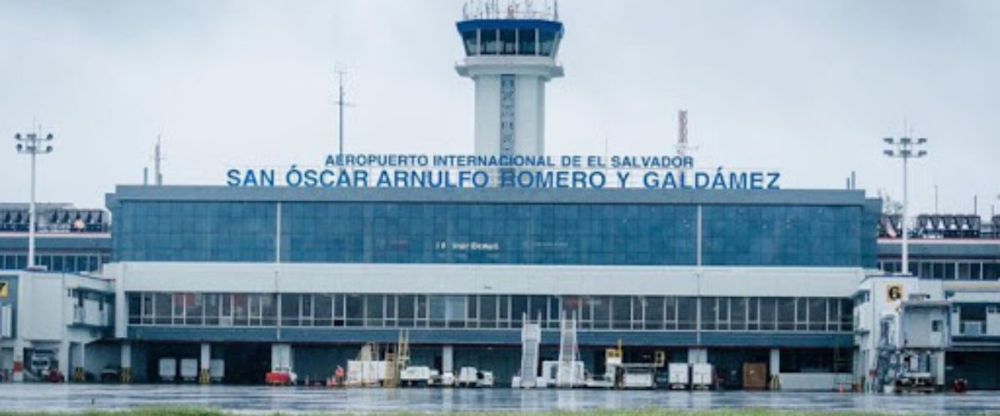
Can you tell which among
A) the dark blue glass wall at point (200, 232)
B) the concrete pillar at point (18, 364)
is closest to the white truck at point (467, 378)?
the dark blue glass wall at point (200, 232)

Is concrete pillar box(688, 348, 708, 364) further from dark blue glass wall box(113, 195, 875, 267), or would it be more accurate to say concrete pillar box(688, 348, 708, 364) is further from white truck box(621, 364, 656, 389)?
dark blue glass wall box(113, 195, 875, 267)

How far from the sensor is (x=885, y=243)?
200 metres

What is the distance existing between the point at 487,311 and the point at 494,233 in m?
5.21

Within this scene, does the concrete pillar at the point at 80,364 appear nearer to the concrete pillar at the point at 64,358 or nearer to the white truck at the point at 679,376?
the concrete pillar at the point at 64,358

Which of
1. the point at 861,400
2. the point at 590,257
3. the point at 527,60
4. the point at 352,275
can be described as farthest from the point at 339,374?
the point at 861,400

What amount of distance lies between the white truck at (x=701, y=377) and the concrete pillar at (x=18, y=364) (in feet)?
138

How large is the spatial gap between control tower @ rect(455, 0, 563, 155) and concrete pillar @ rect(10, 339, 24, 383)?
125 ft

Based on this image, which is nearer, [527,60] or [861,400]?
[861,400]

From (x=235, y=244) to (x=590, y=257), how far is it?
2349cm

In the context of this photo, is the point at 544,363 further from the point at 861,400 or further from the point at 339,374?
the point at 861,400

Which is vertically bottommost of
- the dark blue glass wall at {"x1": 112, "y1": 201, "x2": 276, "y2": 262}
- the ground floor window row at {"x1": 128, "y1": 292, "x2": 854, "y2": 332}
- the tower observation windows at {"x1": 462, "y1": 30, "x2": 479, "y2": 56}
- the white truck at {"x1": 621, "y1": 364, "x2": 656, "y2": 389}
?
the white truck at {"x1": 621, "y1": 364, "x2": 656, "y2": 389}

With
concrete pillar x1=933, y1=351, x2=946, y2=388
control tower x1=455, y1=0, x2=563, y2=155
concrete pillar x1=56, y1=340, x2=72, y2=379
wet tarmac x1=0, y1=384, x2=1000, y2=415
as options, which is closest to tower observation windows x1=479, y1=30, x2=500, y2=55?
control tower x1=455, y1=0, x2=563, y2=155

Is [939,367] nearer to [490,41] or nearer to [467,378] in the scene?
[467,378]

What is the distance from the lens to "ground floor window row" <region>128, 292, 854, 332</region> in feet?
522
